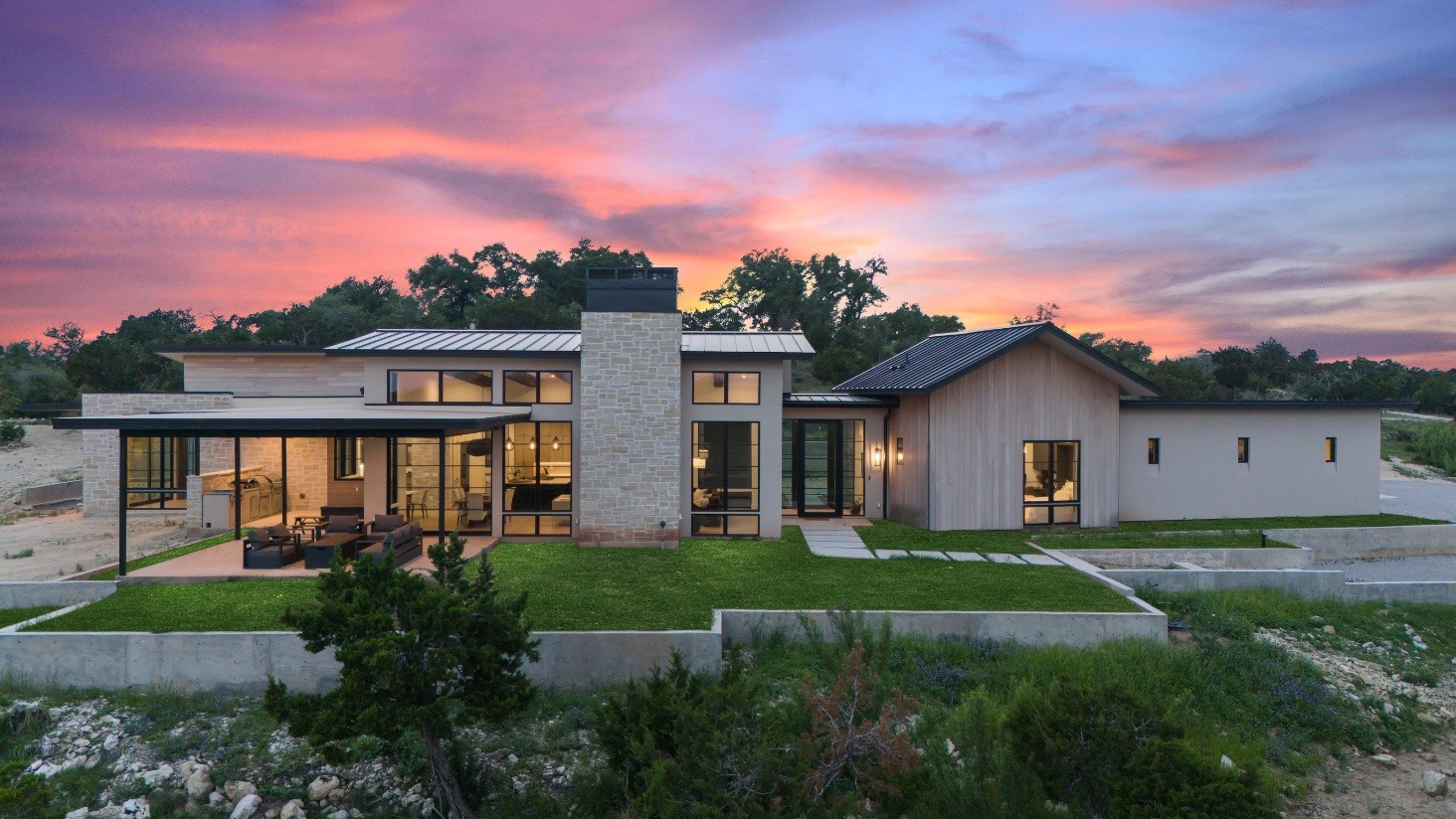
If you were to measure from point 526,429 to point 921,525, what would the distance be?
8.50 metres

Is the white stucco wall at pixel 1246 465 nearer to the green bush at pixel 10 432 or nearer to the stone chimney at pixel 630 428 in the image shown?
the stone chimney at pixel 630 428

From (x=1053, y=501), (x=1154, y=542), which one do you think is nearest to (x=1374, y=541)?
(x=1154, y=542)

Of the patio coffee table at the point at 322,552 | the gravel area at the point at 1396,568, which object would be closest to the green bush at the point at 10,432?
the patio coffee table at the point at 322,552

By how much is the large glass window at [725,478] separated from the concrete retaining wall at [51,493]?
19.3 meters

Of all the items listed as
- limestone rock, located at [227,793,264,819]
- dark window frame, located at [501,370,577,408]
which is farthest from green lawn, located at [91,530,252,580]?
limestone rock, located at [227,793,264,819]

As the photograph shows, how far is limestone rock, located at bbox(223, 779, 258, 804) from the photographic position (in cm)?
636

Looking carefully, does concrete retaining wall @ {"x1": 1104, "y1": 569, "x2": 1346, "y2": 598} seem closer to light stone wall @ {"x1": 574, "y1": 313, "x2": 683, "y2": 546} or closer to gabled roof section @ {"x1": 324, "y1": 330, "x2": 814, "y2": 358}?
gabled roof section @ {"x1": 324, "y1": 330, "x2": 814, "y2": 358}

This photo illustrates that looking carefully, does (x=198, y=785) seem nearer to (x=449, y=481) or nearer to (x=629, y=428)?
A: (x=449, y=481)

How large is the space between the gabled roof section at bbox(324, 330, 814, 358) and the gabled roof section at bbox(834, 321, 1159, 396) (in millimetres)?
2480

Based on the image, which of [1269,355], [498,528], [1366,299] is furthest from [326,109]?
[1269,355]

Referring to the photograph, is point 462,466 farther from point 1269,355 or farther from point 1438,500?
point 1269,355

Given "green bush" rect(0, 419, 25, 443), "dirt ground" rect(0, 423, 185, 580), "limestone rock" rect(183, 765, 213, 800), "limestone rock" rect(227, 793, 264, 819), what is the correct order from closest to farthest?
"limestone rock" rect(227, 793, 264, 819) → "limestone rock" rect(183, 765, 213, 800) → "dirt ground" rect(0, 423, 185, 580) → "green bush" rect(0, 419, 25, 443)

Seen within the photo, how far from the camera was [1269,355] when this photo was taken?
1711 inches

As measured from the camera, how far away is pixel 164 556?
11.4 metres
